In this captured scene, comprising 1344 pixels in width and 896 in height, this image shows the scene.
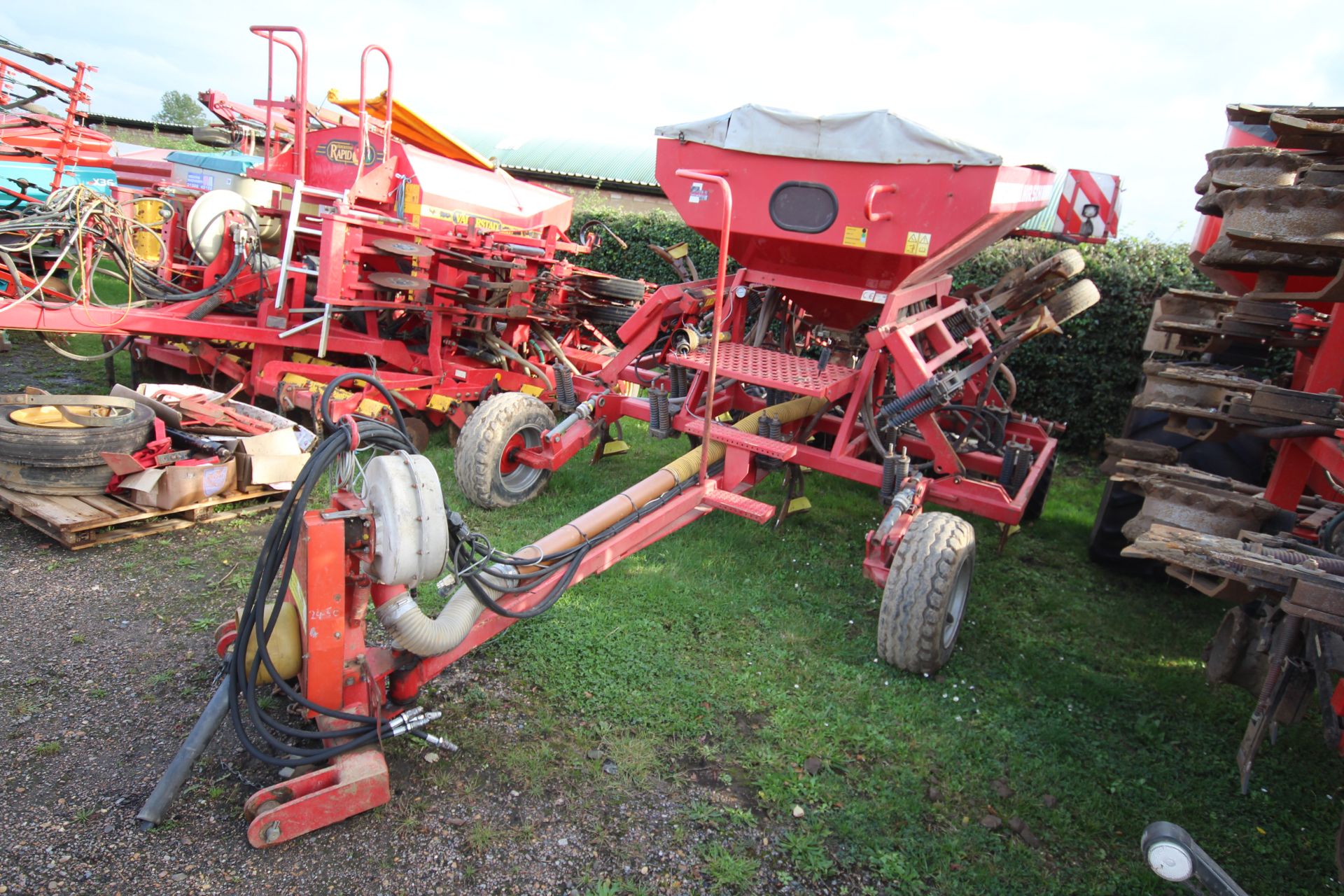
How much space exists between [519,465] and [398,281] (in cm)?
150

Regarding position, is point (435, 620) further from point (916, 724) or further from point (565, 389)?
point (565, 389)

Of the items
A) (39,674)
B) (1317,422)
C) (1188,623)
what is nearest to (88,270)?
(39,674)

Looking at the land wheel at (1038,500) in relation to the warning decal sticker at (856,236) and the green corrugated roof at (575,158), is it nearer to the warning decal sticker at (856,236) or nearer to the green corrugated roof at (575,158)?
the warning decal sticker at (856,236)

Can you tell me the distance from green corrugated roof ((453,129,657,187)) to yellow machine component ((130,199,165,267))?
11656 mm

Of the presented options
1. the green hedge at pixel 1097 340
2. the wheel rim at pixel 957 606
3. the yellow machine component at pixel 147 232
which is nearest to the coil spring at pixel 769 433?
the wheel rim at pixel 957 606

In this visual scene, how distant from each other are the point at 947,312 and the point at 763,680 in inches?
104

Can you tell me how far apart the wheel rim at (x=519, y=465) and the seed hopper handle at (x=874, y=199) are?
227 cm

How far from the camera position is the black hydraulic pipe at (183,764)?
7.55 ft

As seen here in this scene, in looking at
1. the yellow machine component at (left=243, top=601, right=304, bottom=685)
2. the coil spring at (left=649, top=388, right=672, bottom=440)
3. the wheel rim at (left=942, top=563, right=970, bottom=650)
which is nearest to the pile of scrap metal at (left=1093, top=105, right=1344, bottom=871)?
the wheel rim at (left=942, top=563, right=970, bottom=650)

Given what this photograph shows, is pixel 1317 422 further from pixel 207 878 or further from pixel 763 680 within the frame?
pixel 207 878

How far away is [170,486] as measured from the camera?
412 centimetres

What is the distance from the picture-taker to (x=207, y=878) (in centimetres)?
217

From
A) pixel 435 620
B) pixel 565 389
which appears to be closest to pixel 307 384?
pixel 565 389

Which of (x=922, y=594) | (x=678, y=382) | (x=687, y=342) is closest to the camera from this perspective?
(x=922, y=594)
